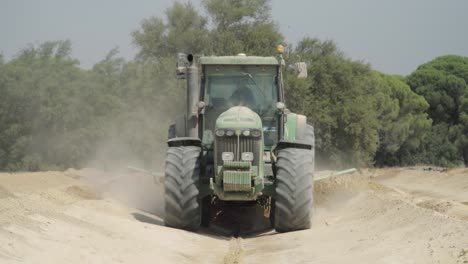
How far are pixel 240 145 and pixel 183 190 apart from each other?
1204 mm

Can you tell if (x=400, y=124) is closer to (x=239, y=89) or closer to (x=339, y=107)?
(x=339, y=107)

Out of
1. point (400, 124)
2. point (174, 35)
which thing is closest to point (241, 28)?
point (174, 35)

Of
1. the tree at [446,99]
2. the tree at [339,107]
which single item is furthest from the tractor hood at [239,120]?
the tree at [446,99]

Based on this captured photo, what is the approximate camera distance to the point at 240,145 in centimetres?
1262

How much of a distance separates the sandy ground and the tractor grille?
1.40 metres

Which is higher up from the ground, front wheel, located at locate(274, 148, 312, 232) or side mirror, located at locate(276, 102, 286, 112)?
side mirror, located at locate(276, 102, 286, 112)

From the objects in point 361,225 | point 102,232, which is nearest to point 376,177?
point 361,225

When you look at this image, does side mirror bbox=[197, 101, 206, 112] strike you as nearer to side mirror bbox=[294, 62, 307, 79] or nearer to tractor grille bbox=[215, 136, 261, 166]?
tractor grille bbox=[215, 136, 261, 166]

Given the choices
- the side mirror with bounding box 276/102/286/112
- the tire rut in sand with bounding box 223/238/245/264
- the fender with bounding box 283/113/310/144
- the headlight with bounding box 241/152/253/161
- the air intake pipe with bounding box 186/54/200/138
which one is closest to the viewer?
the tire rut in sand with bounding box 223/238/245/264

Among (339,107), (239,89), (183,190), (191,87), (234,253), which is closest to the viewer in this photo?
(234,253)

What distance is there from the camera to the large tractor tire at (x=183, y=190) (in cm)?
1282

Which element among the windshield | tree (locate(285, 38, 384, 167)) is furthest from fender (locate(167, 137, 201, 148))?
tree (locate(285, 38, 384, 167))

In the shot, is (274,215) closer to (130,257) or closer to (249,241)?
(249,241)

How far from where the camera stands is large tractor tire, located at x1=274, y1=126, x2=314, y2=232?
12703mm
